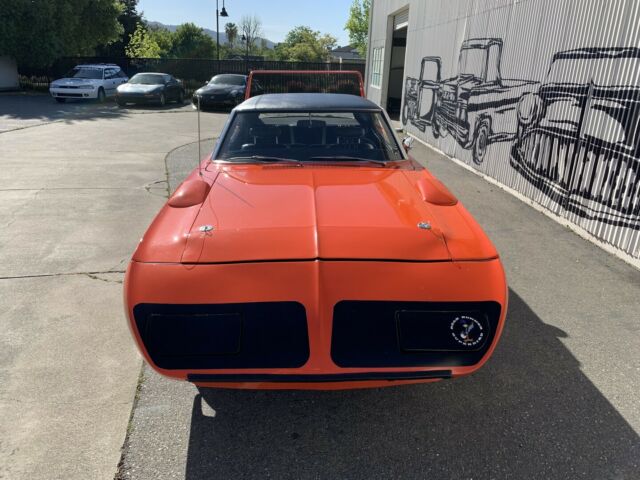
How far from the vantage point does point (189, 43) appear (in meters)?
52.9

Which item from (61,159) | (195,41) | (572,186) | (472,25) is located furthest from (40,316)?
(195,41)

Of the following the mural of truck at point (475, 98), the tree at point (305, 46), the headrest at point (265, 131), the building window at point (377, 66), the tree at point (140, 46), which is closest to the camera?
the headrest at point (265, 131)

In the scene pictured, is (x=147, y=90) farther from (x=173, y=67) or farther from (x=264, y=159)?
(x=264, y=159)

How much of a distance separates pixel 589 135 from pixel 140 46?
133 ft

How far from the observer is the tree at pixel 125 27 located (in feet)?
127

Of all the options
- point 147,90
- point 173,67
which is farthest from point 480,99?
point 173,67

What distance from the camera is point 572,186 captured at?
6.10 meters

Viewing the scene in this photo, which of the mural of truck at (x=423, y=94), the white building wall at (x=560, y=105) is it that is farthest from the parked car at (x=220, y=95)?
the white building wall at (x=560, y=105)

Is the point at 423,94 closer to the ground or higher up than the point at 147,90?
higher up

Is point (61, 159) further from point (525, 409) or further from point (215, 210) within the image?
point (525, 409)

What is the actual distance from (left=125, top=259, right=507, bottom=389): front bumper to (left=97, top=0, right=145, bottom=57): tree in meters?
42.4

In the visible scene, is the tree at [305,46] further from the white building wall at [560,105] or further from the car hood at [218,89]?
the white building wall at [560,105]

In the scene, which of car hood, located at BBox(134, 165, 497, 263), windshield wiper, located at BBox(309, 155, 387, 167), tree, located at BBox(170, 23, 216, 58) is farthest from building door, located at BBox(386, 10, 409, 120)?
tree, located at BBox(170, 23, 216, 58)

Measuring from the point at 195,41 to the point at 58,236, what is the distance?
54.5 meters
